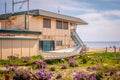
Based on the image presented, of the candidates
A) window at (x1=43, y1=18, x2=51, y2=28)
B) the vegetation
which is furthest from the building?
the vegetation

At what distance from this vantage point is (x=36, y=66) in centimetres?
1830

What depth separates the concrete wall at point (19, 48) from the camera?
76.2 ft

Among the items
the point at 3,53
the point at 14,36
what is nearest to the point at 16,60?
the point at 3,53

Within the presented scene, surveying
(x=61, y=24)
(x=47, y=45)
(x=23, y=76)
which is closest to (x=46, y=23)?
(x=47, y=45)

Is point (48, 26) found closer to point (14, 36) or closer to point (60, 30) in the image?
point (60, 30)

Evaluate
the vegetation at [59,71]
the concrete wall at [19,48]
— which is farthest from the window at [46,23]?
the vegetation at [59,71]

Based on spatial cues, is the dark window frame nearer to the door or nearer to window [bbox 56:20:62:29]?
window [bbox 56:20:62:29]

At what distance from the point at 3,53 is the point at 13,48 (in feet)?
4.94

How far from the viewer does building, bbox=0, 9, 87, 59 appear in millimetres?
24062

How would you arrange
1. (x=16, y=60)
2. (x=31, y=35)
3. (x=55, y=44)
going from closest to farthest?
(x=16, y=60) → (x=31, y=35) → (x=55, y=44)

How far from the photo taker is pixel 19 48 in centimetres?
2492

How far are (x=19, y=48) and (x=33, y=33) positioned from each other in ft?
13.0

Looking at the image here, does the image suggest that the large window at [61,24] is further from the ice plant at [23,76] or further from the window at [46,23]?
the ice plant at [23,76]

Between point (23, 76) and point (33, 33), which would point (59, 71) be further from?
point (33, 33)
